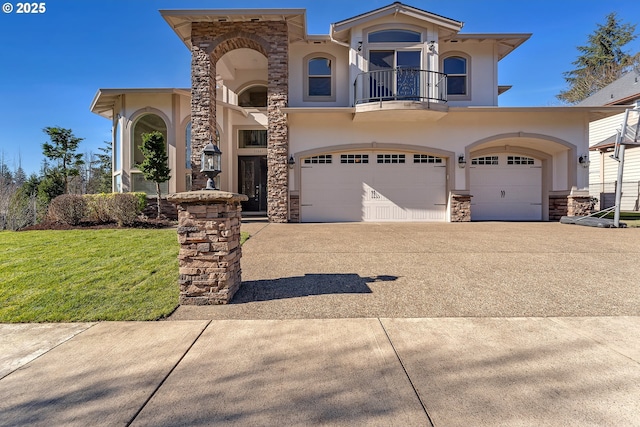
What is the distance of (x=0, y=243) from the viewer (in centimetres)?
738

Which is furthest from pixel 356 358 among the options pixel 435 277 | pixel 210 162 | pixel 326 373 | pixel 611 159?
pixel 611 159

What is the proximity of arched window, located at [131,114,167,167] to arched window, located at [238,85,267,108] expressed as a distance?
3.42 meters

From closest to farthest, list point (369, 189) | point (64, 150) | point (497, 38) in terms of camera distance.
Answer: point (369, 189) < point (497, 38) < point (64, 150)

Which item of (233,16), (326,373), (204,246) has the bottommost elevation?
(326,373)

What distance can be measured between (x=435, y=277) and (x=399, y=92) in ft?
27.5

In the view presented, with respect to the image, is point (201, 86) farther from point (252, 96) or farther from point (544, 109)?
point (544, 109)

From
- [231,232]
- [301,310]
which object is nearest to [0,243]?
[231,232]

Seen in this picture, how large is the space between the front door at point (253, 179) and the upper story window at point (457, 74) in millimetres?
7993

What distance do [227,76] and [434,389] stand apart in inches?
577

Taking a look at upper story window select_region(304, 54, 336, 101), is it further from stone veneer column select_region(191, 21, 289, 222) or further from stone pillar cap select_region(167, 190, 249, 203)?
stone pillar cap select_region(167, 190, 249, 203)

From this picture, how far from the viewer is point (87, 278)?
4668mm

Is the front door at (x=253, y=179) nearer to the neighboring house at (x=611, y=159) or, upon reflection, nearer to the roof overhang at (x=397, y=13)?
the roof overhang at (x=397, y=13)

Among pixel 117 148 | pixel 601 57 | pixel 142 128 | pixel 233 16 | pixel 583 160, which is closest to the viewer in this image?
pixel 233 16

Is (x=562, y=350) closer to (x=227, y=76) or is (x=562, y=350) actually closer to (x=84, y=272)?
(x=84, y=272)
